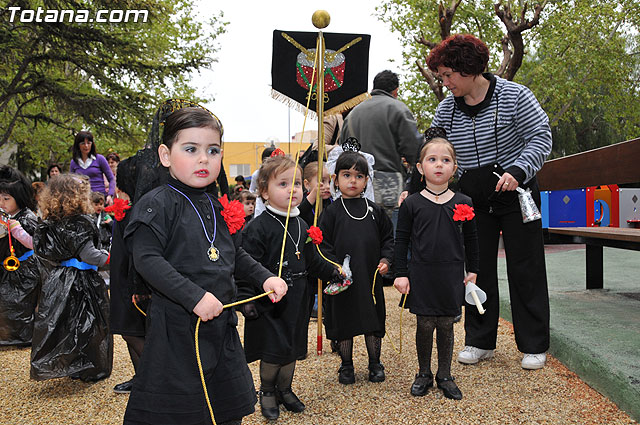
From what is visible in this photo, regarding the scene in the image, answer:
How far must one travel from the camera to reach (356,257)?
354 centimetres

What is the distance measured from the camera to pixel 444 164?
3207mm

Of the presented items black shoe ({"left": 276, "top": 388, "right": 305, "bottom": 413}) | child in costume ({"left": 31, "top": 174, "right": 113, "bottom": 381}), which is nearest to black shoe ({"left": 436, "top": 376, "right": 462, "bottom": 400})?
black shoe ({"left": 276, "top": 388, "right": 305, "bottom": 413})

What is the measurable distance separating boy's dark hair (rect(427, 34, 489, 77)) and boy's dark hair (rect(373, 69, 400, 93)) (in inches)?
69.7

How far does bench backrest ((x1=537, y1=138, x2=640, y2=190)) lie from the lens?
3744mm

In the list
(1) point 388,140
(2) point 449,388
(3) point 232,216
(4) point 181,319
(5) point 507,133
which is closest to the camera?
(4) point 181,319

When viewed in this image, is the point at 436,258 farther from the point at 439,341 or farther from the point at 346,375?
the point at 346,375

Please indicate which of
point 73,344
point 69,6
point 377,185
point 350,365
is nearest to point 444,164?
point 350,365

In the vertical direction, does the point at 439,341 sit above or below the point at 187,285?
below

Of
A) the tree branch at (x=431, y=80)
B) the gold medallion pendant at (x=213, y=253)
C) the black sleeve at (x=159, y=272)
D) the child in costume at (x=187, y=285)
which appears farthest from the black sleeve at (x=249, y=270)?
the tree branch at (x=431, y=80)

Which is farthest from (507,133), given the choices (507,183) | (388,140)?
(388,140)

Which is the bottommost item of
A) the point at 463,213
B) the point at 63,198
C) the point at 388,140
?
the point at 463,213

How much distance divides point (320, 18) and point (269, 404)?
8.12 ft

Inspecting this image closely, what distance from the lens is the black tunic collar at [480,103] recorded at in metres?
3.56

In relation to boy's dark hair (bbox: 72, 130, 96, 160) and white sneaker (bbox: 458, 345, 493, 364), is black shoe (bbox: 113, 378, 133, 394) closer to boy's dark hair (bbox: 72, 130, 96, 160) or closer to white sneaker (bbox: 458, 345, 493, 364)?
white sneaker (bbox: 458, 345, 493, 364)
